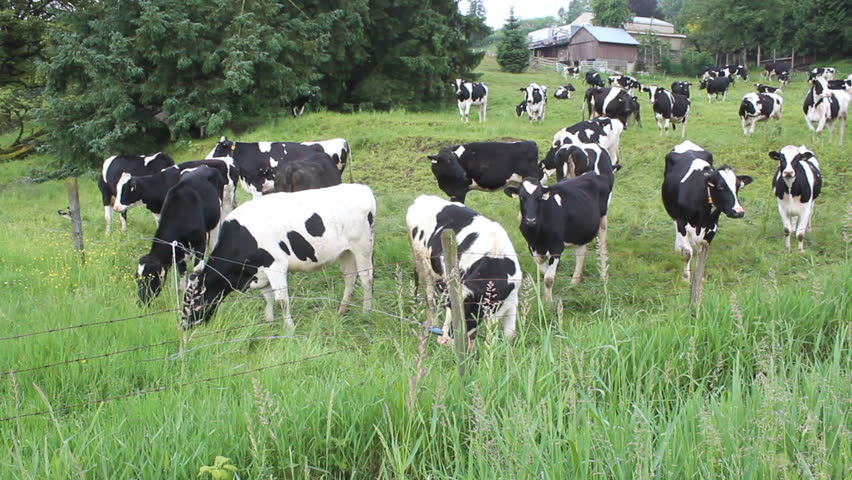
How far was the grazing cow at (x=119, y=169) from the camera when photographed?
1287 centimetres

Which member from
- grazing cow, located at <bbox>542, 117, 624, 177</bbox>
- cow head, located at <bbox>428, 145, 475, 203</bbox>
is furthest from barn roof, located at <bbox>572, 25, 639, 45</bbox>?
cow head, located at <bbox>428, 145, 475, 203</bbox>

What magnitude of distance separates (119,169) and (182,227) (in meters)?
6.00

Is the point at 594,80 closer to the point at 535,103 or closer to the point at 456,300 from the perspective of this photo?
the point at 535,103

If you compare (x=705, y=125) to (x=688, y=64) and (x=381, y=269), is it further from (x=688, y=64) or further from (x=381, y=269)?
(x=688, y=64)

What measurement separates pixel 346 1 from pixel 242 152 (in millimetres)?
14174

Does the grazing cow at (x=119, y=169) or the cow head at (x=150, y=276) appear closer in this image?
the cow head at (x=150, y=276)

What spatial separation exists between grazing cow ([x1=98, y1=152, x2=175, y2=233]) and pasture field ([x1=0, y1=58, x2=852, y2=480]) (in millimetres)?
3552

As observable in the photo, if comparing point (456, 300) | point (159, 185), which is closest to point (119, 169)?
point (159, 185)

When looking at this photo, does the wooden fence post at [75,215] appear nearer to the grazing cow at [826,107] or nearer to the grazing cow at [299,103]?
the grazing cow at [826,107]

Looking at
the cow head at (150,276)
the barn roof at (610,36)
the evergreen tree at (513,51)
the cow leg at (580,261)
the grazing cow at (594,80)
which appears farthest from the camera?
the barn roof at (610,36)

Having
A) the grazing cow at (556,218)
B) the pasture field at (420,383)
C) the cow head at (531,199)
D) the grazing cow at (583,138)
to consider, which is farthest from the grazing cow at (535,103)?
the cow head at (531,199)

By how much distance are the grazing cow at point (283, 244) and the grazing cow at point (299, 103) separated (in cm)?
1761

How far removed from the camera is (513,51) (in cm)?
5128

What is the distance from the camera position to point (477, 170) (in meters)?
12.4
